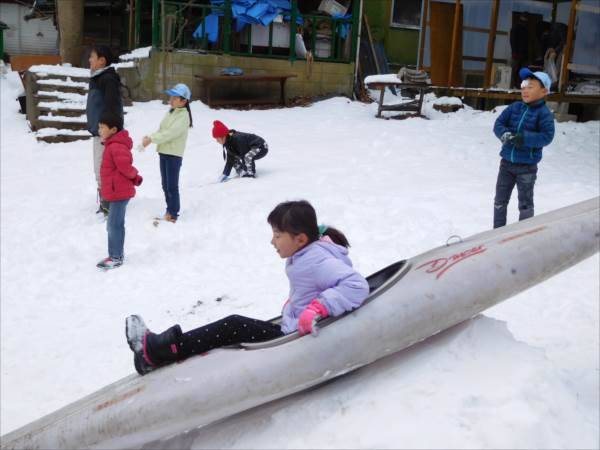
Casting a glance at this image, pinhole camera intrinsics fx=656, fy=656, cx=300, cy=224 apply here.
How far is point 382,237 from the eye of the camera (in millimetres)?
6273

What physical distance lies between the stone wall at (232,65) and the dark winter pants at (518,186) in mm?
9904

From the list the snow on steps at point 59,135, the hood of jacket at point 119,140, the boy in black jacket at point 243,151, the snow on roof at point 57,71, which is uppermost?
the snow on roof at point 57,71

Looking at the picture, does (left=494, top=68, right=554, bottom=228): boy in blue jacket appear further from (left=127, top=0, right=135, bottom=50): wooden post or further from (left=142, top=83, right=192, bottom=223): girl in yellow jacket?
(left=127, top=0, right=135, bottom=50): wooden post

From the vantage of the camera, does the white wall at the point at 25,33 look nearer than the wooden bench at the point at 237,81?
No

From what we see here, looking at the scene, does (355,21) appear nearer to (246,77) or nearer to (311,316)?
(246,77)

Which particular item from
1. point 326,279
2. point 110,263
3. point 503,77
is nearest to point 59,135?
point 110,263

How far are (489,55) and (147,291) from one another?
8660 millimetres

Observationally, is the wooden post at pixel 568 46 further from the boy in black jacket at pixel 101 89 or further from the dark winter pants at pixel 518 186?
the boy in black jacket at pixel 101 89

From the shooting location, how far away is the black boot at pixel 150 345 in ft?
10.8

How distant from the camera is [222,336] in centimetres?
330

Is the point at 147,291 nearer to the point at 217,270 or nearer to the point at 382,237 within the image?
the point at 217,270

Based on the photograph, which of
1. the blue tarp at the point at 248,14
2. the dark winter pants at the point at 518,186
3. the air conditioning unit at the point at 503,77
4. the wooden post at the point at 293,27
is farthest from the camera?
the wooden post at the point at 293,27

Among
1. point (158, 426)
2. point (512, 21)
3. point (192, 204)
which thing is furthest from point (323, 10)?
point (158, 426)

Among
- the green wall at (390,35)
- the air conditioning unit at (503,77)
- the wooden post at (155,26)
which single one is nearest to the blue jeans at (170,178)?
the wooden post at (155,26)
